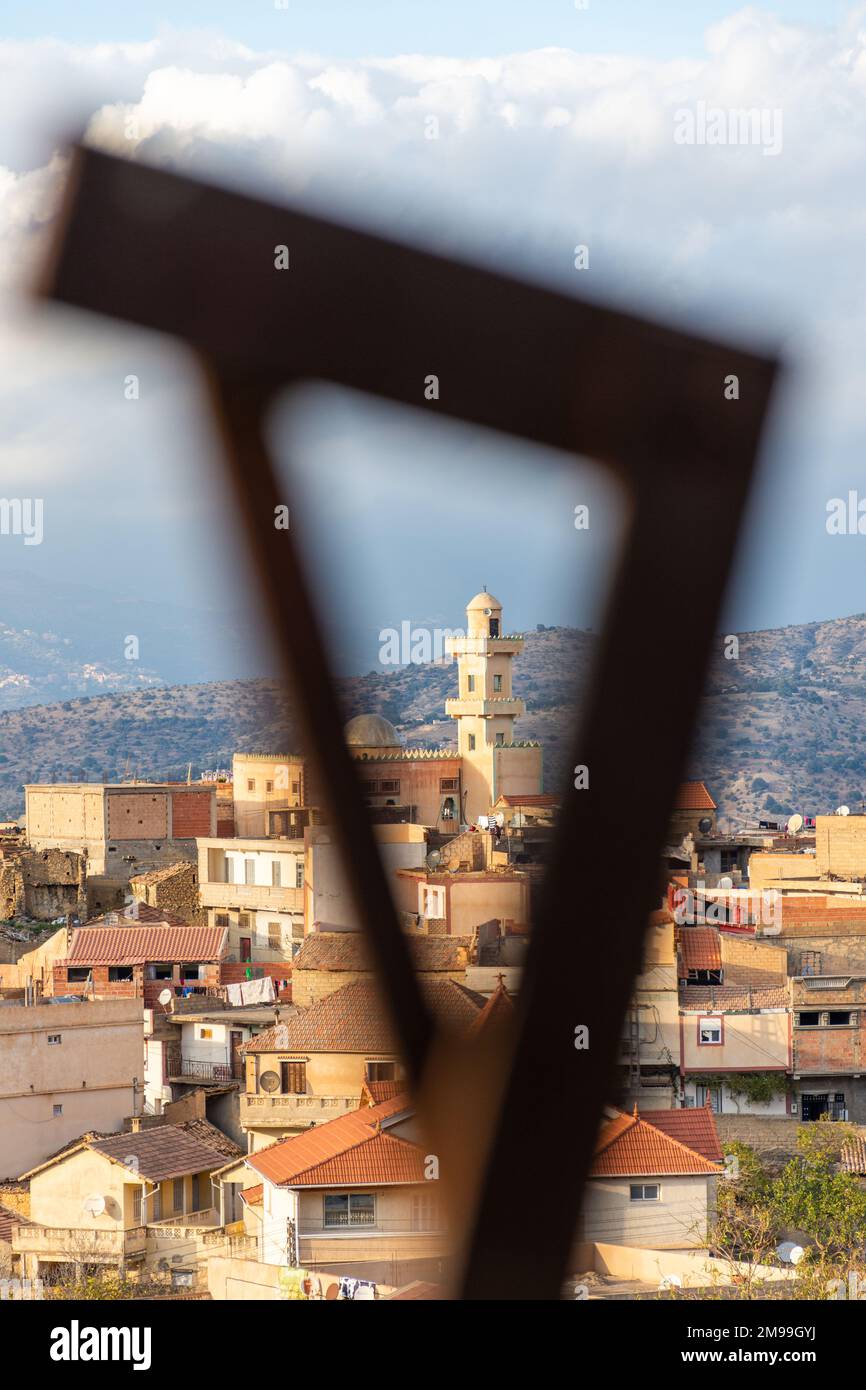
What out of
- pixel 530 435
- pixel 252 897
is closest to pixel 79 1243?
pixel 252 897

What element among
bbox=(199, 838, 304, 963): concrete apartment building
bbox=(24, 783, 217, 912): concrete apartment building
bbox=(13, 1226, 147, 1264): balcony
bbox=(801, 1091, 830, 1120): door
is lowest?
bbox=(13, 1226, 147, 1264): balcony

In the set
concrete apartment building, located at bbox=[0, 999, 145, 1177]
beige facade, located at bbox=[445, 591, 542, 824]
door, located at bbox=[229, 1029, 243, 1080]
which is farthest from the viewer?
beige facade, located at bbox=[445, 591, 542, 824]

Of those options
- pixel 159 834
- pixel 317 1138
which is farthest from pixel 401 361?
pixel 159 834

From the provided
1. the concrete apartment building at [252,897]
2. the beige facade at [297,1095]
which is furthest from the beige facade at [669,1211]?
the concrete apartment building at [252,897]

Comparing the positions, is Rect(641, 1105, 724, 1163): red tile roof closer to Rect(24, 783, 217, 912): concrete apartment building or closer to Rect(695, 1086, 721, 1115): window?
Rect(695, 1086, 721, 1115): window

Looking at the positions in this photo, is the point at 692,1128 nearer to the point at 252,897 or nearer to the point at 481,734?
the point at 252,897

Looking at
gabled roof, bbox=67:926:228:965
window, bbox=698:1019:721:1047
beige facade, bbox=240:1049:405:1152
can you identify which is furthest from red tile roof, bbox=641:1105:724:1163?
gabled roof, bbox=67:926:228:965
